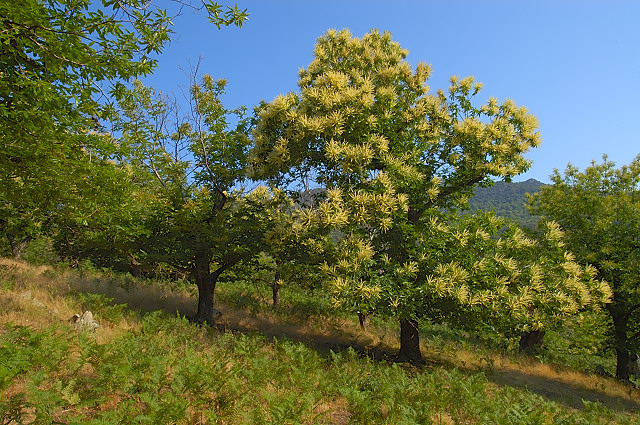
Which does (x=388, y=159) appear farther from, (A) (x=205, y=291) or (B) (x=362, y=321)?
(B) (x=362, y=321)

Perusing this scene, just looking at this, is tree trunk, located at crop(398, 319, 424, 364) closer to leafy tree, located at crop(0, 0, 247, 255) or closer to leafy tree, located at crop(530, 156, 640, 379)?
leafy tree, located at crop(530, 156, 640, 379)

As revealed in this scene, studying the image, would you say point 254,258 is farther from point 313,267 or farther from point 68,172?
point 68,172

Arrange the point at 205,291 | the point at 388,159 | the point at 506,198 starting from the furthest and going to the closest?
the point at 506,198
the point at 205,291
the point at 388,159

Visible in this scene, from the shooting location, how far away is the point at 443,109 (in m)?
14.3

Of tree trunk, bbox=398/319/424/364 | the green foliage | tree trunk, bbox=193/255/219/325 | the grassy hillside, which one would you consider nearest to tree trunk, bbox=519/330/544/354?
the grassy hillside

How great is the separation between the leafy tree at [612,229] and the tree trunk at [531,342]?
12.7 ft

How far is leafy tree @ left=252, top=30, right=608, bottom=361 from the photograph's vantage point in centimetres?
1160

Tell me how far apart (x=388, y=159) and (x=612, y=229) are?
11713mm

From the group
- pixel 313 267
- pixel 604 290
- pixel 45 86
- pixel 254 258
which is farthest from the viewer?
pixel 254 258

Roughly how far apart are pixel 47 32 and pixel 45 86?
0.92 metres

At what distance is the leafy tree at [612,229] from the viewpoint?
Result: 16.4m

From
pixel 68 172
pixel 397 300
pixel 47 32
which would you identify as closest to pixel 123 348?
pixel 68 172

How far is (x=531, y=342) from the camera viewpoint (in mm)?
22234

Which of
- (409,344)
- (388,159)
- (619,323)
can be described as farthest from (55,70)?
(619,323)
